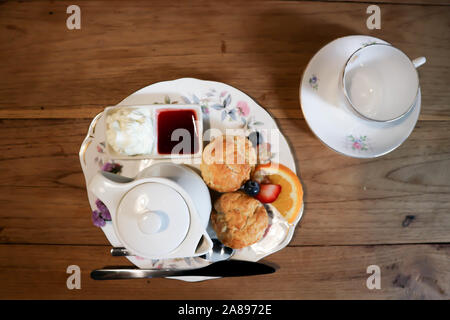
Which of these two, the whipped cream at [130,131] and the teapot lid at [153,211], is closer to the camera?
the teapot lid at [153,211]

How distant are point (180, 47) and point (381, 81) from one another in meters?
0.72

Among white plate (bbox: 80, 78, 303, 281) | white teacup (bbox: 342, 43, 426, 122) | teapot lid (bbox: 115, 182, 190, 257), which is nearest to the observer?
teapot lid (bbox: 115, 182, 190, 257)

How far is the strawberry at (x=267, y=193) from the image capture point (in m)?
1.02

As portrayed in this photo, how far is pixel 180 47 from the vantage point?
3.71 feet

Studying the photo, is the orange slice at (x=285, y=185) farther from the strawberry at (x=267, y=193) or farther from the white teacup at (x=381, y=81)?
the white teacup at (x=381, y=81)

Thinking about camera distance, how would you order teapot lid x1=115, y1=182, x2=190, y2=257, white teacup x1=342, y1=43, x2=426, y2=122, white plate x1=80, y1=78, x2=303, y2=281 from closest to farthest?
teapot lid x1=115, y1=182, x2=190, y2=257 < white teacup x1=342, y1=43, x2=426, y2=122 < white plate x1=80, y1=78, x2=303, y2=281

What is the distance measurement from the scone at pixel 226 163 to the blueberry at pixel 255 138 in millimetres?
43

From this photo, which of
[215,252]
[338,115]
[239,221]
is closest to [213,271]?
[215,252]

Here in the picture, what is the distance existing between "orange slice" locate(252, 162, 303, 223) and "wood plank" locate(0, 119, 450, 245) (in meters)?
0.09

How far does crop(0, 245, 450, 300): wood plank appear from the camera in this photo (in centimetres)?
110

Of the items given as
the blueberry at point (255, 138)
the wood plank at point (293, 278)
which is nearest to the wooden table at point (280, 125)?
the wood plank at point (293, 278)

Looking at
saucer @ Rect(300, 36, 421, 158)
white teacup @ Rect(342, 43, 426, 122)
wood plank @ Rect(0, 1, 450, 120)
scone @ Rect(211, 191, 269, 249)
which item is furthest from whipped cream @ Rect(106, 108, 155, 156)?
white teacup @ Rect(342, 43, 426, 122)

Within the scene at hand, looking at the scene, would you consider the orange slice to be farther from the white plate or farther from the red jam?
the red jam
